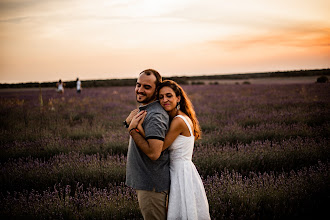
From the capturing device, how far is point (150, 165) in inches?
70.7

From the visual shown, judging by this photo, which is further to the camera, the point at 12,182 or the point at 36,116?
the point at 36,116

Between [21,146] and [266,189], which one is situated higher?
[21,146]

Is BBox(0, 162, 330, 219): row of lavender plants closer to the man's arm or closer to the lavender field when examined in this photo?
the lavender field

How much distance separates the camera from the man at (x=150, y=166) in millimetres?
1701

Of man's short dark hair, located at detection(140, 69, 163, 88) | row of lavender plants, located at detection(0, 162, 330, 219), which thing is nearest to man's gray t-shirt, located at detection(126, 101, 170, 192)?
man's short dark hair, located at detection(140, 69, 163, 88)

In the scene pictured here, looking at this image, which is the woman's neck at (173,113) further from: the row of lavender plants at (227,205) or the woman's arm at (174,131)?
the row of lavender plants at (227,205)

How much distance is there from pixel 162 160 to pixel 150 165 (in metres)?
0.11

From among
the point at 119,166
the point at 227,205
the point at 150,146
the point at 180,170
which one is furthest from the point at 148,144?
the point at 119,166

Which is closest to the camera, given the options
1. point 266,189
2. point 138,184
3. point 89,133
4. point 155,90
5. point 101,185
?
point 138,184

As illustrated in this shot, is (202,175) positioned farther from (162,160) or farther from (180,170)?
(162,160)

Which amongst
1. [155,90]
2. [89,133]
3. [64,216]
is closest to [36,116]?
[89,133]

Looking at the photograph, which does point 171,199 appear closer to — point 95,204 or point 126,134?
point 95,204

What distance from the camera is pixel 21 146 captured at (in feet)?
17.1

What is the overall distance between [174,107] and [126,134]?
4.31 metres
